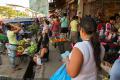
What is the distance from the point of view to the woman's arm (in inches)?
149

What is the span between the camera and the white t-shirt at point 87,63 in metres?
3.87

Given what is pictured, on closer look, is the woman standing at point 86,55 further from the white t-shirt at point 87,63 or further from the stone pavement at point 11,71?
the stone pavement at point 11,71

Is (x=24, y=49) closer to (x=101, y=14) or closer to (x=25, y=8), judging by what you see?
(x=101, y=14)

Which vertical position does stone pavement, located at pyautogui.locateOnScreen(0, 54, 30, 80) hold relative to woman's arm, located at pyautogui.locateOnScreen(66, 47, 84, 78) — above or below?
below

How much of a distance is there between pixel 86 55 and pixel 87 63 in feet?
0.35

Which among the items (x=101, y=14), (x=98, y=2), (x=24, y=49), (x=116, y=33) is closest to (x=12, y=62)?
(x=24, y=49)

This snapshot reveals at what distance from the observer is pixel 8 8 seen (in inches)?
1013

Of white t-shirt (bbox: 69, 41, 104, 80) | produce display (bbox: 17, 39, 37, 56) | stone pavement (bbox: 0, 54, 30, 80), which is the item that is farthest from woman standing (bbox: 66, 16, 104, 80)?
produce display (bbox: 17, 39, 37, 56)

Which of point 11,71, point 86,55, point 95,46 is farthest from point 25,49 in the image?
point 86,55

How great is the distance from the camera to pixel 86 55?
12.7 feet

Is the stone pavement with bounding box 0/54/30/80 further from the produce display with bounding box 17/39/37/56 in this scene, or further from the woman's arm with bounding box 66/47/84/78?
the woman's arm with bounding box 66/47/84/78

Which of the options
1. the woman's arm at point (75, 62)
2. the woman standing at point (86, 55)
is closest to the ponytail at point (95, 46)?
the woman standing at point (86, 55)

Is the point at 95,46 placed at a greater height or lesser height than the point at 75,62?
greater

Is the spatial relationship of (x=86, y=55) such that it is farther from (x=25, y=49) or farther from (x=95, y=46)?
(x=25, y=49)
